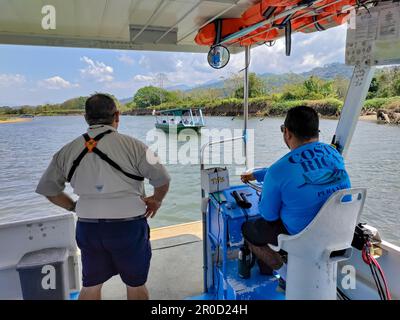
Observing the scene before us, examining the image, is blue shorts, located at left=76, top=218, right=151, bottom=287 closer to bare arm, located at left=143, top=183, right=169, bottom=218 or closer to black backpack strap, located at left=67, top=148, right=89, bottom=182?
bare arm, located at left=143, top=183, right=169, bottom=218

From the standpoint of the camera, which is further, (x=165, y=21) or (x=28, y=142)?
(x=28, y=142)

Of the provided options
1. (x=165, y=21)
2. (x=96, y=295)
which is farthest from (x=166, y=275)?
(x=165, y=21)

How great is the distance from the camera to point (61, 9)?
2.06m

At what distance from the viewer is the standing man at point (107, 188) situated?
1.25 meters

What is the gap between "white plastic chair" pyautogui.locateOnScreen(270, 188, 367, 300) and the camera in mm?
1078

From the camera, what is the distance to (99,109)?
4.21 feet

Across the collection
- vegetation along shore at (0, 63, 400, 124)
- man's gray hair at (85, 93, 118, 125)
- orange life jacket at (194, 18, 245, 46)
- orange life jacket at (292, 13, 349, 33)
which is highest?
orange life jacket at (194, 18, 245, 46)

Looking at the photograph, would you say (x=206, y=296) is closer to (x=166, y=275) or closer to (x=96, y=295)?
(x=166, y=275)

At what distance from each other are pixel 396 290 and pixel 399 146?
1.24 metres

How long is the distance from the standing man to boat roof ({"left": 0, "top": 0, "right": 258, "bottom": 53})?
1.14 metres

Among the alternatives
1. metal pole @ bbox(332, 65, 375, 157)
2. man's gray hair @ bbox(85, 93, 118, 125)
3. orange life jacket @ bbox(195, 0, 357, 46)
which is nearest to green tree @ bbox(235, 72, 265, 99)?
orange life jacket @ bbox(195, 0, 357, 46)

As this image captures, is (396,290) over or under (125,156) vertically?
under

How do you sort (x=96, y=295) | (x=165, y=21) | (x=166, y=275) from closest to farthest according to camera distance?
(x=96, y=295) → (x=166, y=275) → (x=165, y=21)

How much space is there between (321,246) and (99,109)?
3.67 feet
